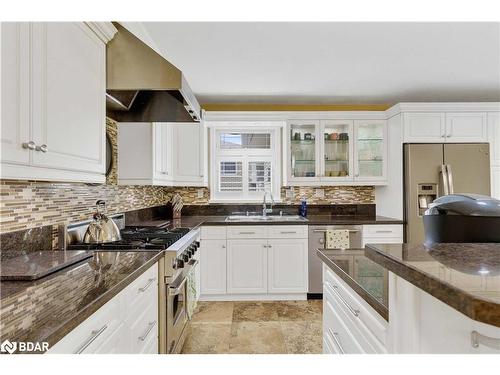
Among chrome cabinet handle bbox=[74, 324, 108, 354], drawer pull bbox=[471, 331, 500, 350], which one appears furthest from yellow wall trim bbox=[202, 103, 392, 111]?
drawer pull bbox=[471, 331, 500, 350]

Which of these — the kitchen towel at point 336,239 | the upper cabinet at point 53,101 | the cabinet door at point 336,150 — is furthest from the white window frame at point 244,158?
the upper cabinet at point 53,101

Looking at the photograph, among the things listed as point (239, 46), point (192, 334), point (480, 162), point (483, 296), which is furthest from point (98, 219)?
point (480, 162)

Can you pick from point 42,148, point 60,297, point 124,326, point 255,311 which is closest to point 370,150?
point 255,311

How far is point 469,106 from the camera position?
358cm

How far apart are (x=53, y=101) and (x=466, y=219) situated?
5.12 ft

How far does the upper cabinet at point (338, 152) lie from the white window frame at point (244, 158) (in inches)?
12.8

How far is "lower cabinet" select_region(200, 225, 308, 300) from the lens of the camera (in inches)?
137

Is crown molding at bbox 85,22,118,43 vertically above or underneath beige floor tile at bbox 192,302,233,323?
above

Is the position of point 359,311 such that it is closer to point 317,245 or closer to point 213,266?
point 317,245

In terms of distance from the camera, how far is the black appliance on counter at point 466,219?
3.11ft

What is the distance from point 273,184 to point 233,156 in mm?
654

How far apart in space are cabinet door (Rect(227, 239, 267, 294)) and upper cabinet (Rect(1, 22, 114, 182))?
2.03 meters

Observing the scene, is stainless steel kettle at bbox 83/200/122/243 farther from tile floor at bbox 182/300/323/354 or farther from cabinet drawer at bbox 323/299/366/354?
cabinet drawer at bbox 323/299/366/354
